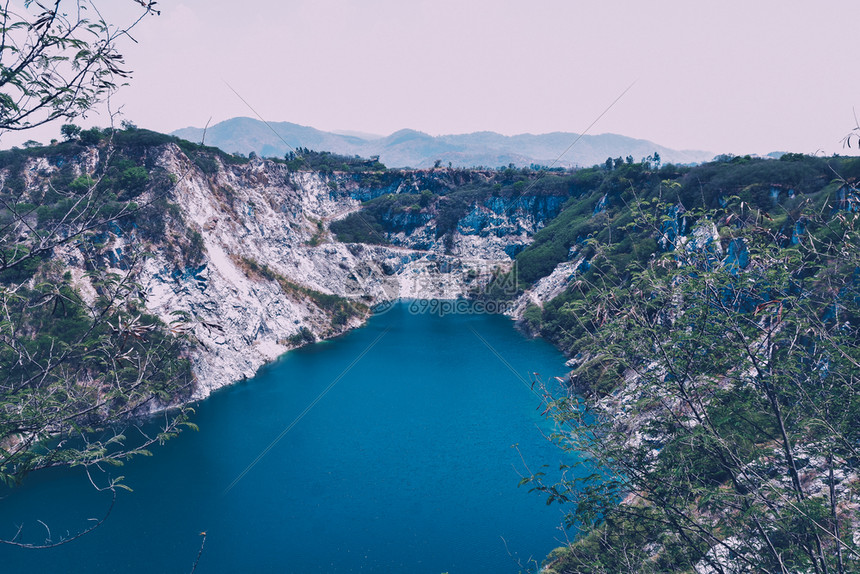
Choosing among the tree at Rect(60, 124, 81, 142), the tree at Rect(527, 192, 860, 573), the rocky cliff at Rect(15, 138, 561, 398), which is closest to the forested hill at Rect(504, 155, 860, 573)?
the tree at Rect(527, 192, 860, 573)

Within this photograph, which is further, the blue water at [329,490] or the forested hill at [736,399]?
the blue water at [329,490]

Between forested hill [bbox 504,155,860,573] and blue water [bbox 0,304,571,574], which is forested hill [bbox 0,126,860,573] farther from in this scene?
blue water [bbox 0,304,571,574]

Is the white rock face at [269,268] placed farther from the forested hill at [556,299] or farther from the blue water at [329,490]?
the blue water at [329,490]

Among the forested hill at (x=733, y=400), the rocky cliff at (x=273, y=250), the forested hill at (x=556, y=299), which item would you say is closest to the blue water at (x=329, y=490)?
the forested hill at (x=556, y=299)

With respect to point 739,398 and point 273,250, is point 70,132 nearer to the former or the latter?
point 273,250

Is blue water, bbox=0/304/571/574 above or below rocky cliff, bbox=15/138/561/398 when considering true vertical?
below

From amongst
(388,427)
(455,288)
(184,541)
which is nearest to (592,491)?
(184,541)

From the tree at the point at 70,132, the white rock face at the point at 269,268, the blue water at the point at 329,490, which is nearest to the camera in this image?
the blue water at the point at 329,490

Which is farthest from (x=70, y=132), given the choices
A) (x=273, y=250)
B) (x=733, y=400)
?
(x=733, y=400)

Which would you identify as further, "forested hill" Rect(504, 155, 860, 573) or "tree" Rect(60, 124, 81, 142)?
"tree" Rect(60, 124, 81, 142)
